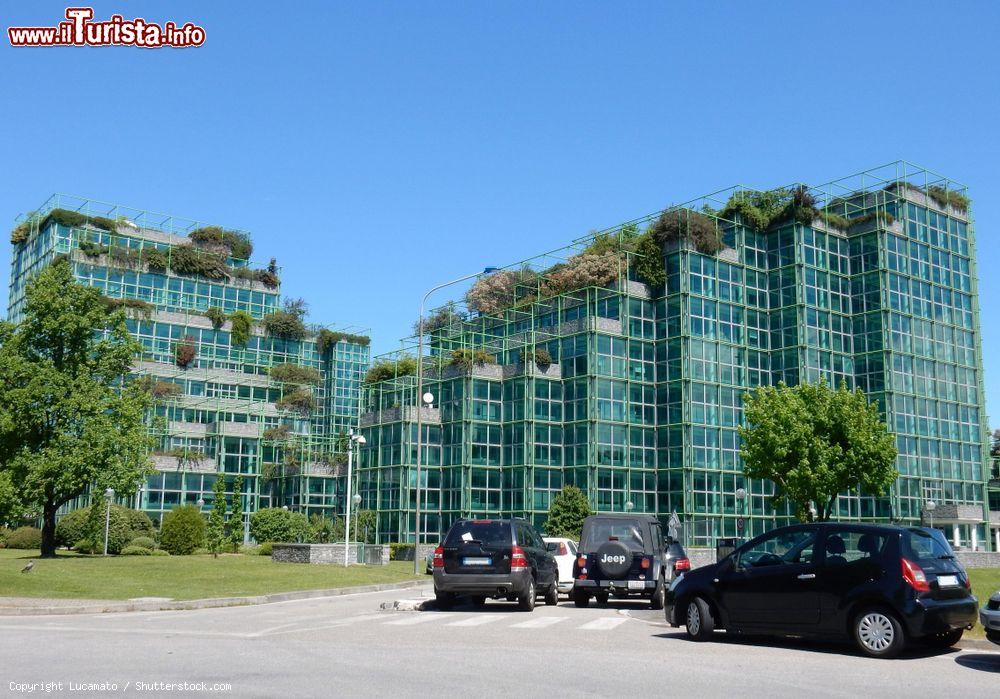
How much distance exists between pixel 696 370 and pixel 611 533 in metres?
38.2

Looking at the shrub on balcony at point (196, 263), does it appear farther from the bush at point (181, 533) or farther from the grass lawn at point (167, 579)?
the grass lawn at point (167, 579)

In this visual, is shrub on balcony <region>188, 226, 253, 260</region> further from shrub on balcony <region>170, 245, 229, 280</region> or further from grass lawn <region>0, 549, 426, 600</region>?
grass lawn <region>0, 549, 426, 600</region>

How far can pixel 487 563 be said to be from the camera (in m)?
A: 18.8

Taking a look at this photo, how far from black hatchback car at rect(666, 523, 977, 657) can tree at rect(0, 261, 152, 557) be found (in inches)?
1310

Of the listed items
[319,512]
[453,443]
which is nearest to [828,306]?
[453,443]

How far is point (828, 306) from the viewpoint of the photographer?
205ft

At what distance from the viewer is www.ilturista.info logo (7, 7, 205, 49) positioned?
23.2 metres

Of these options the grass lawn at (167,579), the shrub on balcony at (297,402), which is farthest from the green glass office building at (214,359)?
the grass lawn at (167,579)

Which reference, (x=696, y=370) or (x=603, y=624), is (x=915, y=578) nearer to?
(x=603, y=624)

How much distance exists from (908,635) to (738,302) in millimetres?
50636

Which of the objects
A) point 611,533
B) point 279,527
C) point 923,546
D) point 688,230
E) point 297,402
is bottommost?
point 279,527

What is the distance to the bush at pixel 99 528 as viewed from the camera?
1978 inches

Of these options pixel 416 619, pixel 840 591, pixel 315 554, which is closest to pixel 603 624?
pixel 416 619

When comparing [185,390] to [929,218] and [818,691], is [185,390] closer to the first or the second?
[929,218]
